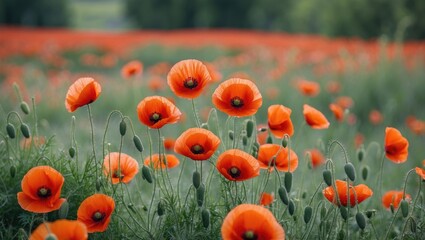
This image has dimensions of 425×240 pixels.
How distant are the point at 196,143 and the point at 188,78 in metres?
0.24

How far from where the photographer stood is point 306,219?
1517 mm

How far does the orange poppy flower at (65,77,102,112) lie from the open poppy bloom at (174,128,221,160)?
0.31 metres

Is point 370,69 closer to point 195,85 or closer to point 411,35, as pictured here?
point 195,85

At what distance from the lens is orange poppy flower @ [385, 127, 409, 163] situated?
1.69m

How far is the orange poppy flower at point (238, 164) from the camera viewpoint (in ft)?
4.52

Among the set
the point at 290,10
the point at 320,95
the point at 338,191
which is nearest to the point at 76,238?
the point at 338,191

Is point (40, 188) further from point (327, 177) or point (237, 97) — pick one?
point (327, 177)

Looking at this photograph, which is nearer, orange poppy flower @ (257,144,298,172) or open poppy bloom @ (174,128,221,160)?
open poppy bloom @ (174,128,221,160)

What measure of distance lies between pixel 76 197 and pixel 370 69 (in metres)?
4.46

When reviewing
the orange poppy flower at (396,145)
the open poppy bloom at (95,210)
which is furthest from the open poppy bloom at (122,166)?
the orange poppy flower at (396,145)

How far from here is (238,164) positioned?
1388mm

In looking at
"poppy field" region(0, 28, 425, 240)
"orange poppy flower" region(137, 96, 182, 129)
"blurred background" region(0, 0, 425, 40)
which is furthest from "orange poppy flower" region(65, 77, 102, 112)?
"blurred background" region(0, 0, 425, 40)

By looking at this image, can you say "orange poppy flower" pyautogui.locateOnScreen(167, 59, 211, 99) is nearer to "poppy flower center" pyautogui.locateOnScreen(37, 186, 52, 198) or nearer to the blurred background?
"poppy flower center" pyautogui.locateOnScreen(37, 186, 52, 198)

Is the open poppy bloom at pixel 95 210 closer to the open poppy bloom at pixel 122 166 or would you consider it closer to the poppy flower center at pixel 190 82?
the open poppy bloom at pixel 122 166
